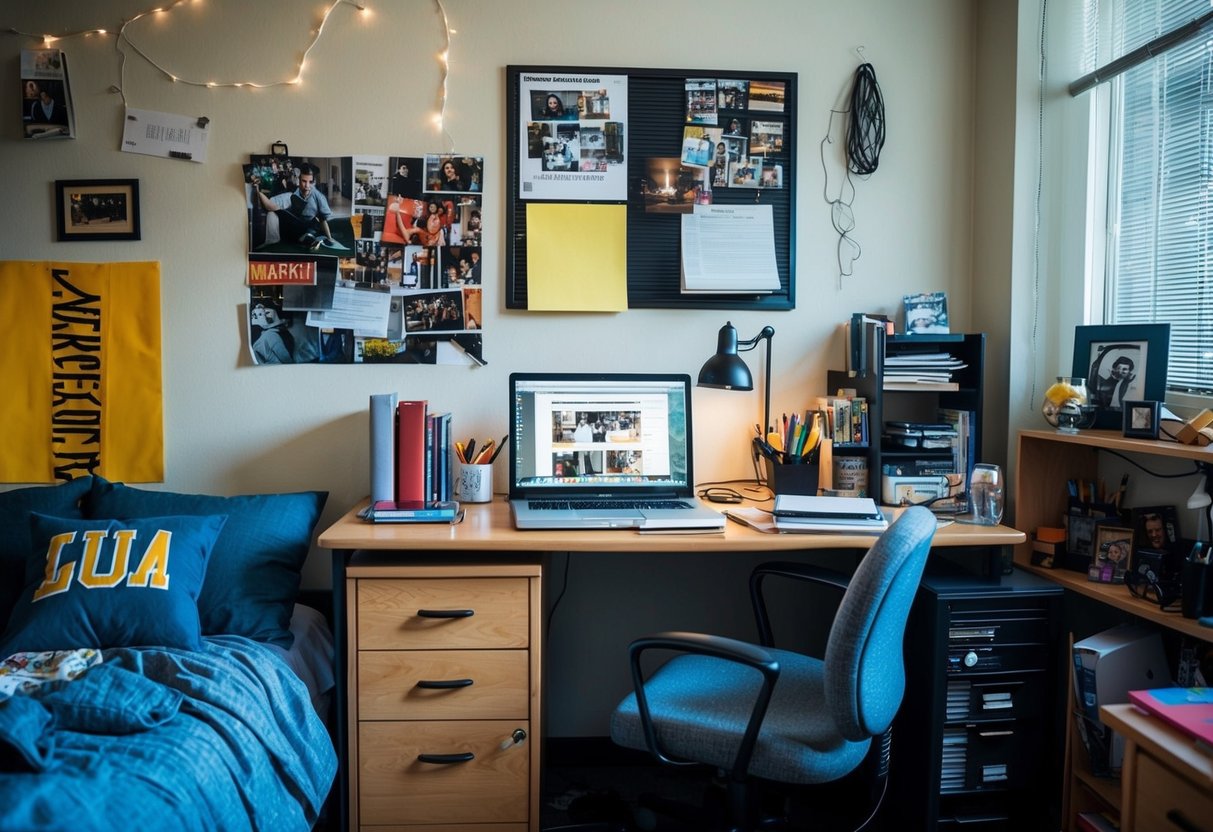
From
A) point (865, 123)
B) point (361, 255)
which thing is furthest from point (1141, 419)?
point (361, 255)

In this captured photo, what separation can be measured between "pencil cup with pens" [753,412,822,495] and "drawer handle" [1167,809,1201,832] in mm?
1100

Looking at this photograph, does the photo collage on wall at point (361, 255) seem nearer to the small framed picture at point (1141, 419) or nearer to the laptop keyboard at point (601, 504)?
the laptop keyboard at point (601, 504)

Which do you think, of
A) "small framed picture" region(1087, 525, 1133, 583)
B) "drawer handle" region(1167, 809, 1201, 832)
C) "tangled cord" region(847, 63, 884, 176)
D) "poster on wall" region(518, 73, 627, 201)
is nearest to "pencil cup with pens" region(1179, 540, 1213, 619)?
"small framed picture" region(1087, 525, 1133, 583)

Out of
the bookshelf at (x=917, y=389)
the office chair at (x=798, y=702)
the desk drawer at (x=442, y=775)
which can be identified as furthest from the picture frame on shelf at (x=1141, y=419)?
the desk drawer at (x=442, y=775)

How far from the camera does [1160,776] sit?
53.1 inches

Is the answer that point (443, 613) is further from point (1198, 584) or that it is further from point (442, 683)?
point (1198, 584)

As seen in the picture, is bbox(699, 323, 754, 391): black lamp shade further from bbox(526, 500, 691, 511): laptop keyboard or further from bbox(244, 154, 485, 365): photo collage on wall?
bbox(244, 154, 485, 365): photo collage on wall

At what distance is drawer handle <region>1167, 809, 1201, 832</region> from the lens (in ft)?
4.20

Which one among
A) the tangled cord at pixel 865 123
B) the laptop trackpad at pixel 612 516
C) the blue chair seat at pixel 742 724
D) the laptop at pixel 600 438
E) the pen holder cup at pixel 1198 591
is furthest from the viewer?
the tangled cord at pixel 865 123

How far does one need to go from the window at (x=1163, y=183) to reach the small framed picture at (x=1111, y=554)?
399mm

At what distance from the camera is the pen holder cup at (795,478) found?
7.39ft

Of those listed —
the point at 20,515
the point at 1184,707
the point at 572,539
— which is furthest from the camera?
the point at 20,515

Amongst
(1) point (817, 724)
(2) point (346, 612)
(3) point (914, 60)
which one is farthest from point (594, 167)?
(1) point (817, 724)

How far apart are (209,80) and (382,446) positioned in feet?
3.96
